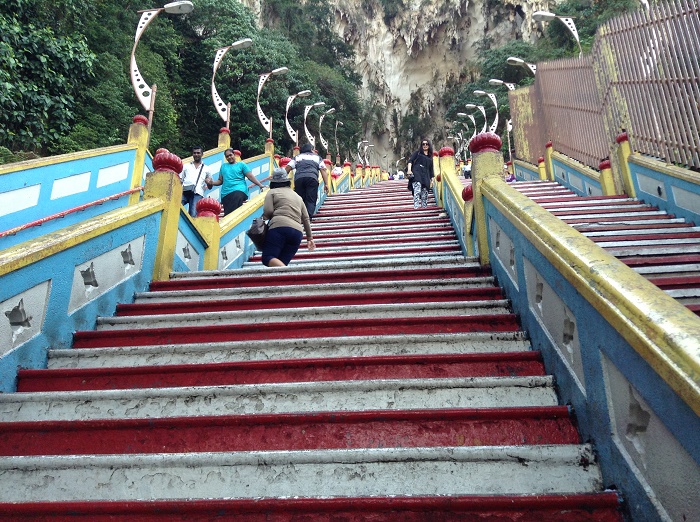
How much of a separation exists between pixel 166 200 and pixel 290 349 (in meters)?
2.53

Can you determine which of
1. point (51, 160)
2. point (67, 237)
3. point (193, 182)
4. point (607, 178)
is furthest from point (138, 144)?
point (607, 178)

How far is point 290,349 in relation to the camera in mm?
3389

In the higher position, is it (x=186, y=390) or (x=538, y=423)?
(x=186, y=390)

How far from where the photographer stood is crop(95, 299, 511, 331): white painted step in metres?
3.80

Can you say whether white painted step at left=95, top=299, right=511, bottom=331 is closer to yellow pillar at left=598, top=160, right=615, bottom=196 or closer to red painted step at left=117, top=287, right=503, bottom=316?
red painted step at left=117, top=287, right=503, bottom=316

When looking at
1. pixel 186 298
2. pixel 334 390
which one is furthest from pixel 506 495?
pixel 186 298

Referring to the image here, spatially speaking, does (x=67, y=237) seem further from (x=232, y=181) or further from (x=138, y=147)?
(x=138, y=147)

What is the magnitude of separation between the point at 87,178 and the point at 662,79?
7.83m

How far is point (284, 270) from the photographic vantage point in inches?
201

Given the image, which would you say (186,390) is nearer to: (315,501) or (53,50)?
(315,501)

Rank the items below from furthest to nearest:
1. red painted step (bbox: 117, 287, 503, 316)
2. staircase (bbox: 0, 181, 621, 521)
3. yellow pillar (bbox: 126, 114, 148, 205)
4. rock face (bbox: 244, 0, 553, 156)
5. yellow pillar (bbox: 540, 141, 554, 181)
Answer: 1. rock face (bbox: 244, 0, 553, 156)
2. yellow pillar (bbox: 540, 141, 554, 181)
3. yellow pillar (bbox: 126, 114, 148, 205)
4. red painted step (bbox: 117, 287, 503, 316)
5. staircase (bbox: 0, 181, 621, 521)

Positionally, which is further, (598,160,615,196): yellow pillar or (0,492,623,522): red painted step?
(598,160,615,196): yellow pillar

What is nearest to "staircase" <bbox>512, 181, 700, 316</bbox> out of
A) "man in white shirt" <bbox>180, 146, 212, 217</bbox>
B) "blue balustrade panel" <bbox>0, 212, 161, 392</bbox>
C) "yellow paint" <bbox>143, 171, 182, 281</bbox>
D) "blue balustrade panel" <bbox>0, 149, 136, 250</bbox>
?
"yellow paint" <bbox>143, 171, 182, 281</bbox>

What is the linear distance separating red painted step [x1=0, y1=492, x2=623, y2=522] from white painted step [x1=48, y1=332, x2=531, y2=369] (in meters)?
1.24
